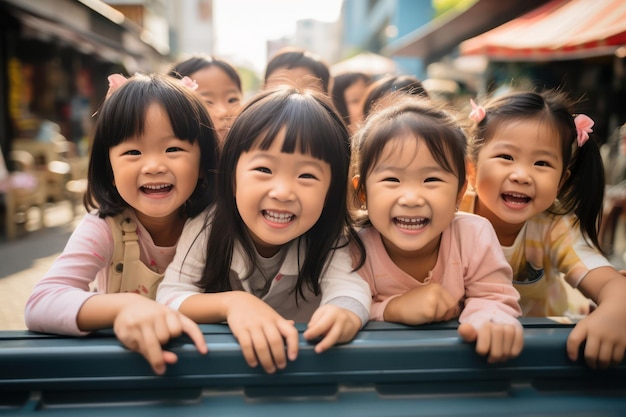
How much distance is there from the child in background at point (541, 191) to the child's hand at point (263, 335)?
88 cm

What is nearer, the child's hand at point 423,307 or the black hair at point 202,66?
the child's hand at point 423,307

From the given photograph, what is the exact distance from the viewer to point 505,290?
1346 millimetres

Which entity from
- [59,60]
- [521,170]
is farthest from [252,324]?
[59,60]

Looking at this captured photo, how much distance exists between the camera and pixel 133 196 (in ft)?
4.71

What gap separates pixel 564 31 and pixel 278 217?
4.19 metres

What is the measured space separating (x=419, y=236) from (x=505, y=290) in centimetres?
30

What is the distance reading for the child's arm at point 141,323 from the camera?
2.86 feet

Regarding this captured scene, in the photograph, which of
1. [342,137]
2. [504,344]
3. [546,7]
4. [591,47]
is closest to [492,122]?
[342,137]

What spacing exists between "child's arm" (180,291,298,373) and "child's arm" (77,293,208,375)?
86mm

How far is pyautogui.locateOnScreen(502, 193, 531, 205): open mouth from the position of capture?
157 centimetres

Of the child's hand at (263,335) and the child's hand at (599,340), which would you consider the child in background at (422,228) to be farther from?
the child's hand at (263,335)

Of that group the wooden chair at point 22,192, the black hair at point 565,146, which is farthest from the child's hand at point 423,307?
the wooden chair at point 22,192

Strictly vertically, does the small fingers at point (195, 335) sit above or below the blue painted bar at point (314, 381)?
above

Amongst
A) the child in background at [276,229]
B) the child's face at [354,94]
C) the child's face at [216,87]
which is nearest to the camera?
the child in background at [276,229]
